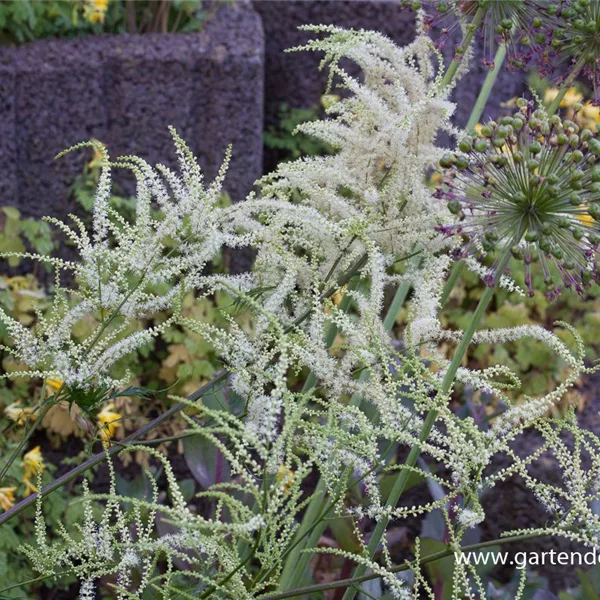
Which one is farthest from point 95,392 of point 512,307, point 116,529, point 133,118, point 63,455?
point 133,118

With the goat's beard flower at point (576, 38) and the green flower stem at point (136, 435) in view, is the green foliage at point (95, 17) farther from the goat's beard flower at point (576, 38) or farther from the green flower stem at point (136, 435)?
the green flower stem at point (136, 435)

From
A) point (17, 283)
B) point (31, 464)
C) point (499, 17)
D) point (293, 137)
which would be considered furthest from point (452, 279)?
point (293, 137)

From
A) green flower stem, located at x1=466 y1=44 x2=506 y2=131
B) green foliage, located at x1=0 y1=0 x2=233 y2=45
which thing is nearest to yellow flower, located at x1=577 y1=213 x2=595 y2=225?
green flower stem, located at x1=466 y1=44 x2=506 y2=131

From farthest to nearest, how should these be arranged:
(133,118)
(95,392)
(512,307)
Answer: (133,118)
(512,307)
(95,392)

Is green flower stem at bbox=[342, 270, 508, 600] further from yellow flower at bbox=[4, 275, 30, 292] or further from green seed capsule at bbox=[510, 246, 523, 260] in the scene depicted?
yellow flower at bbox=[4, 275, 30, 292]

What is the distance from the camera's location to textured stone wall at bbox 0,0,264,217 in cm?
324

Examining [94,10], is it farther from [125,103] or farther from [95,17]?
[125,103]

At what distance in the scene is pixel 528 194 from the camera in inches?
39.1

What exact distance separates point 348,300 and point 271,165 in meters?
3.08

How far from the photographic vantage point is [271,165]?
427 cm

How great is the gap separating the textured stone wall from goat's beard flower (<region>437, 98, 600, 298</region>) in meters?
2.49

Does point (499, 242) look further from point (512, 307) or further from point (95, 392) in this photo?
point (512, 307)

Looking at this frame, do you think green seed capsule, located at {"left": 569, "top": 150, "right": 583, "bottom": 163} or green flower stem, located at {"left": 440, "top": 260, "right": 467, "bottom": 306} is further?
green flower stem, located at {"left": 440, "top": 260, "right": 467, "bottom": 306}

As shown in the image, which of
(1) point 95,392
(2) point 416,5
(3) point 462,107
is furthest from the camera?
(3) point 462,107
